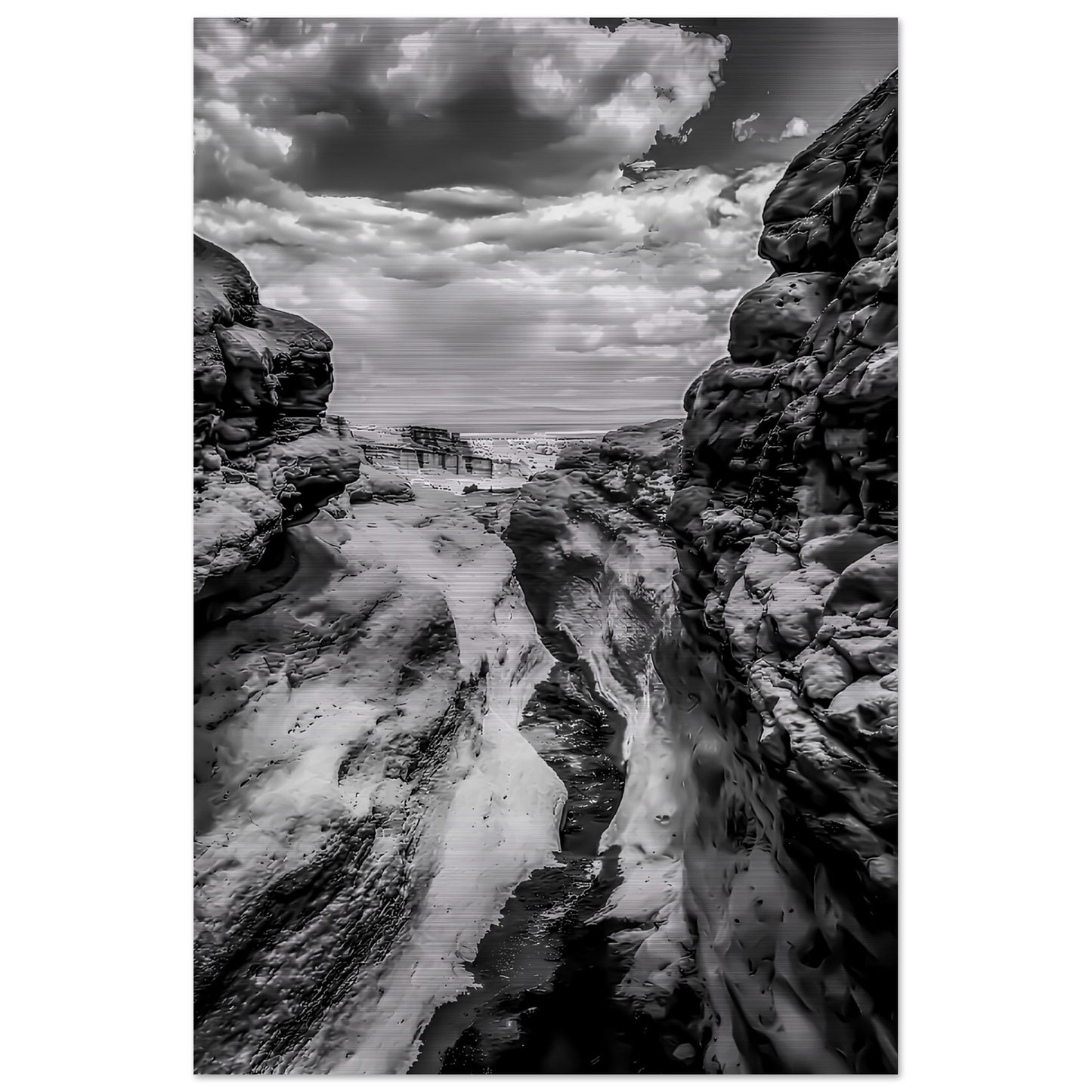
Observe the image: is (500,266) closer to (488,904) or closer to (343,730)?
(343,730)

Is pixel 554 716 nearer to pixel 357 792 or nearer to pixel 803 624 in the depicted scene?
pixel 357 792

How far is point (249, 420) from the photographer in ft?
8.14

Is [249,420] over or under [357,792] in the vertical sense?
over

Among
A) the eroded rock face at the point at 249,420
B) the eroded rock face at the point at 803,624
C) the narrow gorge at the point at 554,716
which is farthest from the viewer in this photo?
the eroded rock face at the point at 249,420

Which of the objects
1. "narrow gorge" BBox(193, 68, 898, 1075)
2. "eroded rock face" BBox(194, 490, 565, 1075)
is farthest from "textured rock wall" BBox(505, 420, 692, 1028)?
"eroded rock face" BBox(194, 490, 565, 1075)

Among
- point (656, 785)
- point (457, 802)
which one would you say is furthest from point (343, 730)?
point (656, 785)

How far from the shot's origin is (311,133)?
2.32 m

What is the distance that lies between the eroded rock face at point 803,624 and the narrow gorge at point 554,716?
11mm

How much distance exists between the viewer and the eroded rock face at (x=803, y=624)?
1.96 metres

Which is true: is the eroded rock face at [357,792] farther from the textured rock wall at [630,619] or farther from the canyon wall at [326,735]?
the textured rock wall at [630,619]

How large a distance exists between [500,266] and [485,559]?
1032mm

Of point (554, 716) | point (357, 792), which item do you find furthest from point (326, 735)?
point (554, 716)

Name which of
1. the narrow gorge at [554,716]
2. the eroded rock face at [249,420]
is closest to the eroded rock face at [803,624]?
the narrow gorge at [554,716]

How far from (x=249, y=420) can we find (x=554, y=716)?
5.04 feet
